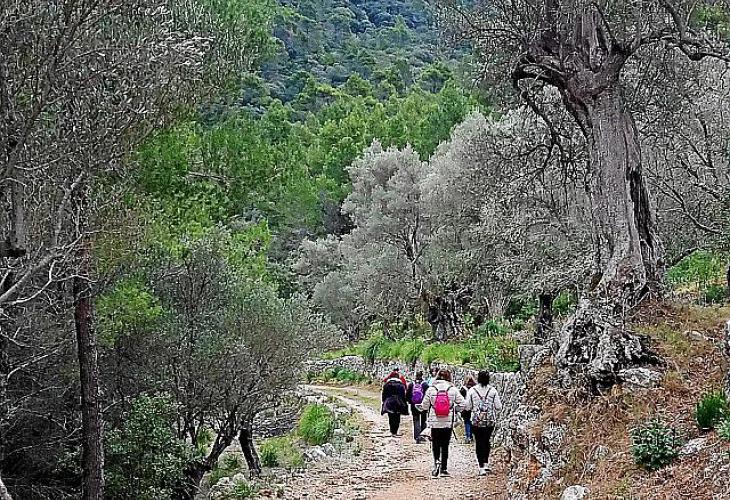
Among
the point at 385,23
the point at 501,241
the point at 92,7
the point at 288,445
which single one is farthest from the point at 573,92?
the point at 385,23

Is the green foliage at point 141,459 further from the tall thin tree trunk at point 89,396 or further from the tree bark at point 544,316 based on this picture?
the tree bark at point 544,316

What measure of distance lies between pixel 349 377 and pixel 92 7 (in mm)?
29383

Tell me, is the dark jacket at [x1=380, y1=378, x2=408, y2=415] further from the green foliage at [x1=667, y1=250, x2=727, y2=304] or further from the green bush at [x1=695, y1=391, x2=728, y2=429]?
the green bush at [x1=695, y1=391, x2=728, y2=429]

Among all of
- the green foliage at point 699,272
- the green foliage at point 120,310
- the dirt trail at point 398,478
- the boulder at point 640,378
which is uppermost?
the green foliage at point 699,272

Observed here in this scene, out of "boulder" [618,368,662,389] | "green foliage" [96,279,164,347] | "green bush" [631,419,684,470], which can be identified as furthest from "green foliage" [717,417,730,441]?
"green foliage" [96,279,164,347]

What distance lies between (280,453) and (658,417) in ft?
47.7

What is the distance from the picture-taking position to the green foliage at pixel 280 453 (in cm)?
1977

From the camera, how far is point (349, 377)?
36.7m

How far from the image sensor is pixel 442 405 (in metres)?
11.7

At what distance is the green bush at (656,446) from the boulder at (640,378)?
5.00ft

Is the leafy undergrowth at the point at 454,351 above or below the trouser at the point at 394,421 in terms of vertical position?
above

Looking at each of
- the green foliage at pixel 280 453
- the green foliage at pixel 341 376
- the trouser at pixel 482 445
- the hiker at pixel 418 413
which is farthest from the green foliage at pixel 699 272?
the green foliage at pixel 341 376

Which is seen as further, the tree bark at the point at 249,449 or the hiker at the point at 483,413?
the tree bark at the point at 249,449

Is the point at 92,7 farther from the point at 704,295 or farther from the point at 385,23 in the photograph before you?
the point at 385,23
